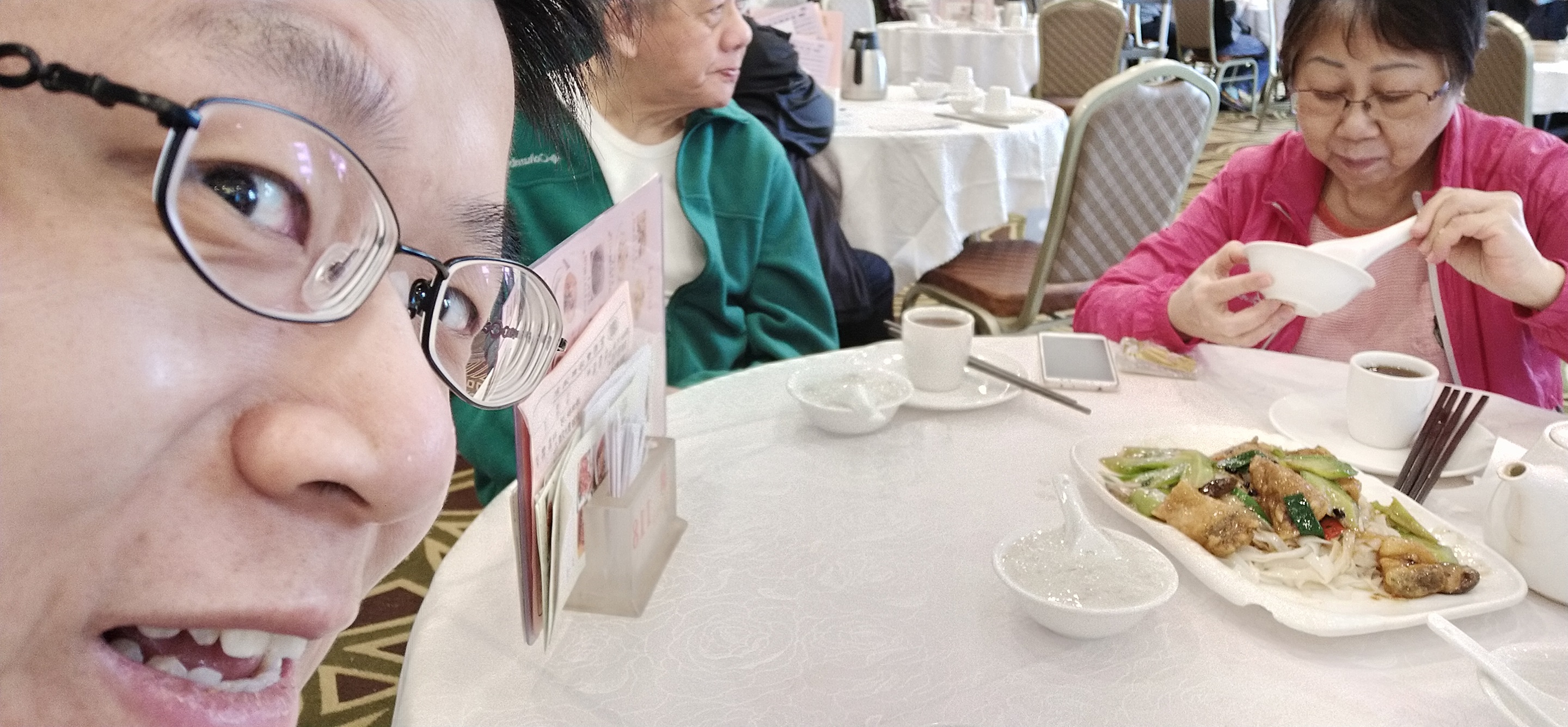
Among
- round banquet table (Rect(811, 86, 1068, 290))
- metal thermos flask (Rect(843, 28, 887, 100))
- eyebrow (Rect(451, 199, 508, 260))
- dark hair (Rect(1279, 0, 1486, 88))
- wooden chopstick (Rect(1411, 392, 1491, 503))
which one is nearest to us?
eyebrow (Rect(451, 199, 508, 260))

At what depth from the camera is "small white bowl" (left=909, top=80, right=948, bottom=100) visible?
3.88 m

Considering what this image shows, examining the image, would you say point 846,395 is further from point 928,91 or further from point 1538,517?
point 928,91

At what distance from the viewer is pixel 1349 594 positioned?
827 mm

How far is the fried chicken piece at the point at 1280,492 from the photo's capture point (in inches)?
35.8

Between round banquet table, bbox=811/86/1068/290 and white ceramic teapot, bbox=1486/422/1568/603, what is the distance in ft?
6.63

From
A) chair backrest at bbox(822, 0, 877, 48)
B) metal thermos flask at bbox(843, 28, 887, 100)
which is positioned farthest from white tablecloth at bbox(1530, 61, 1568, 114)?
chair backrest at bbox(822, 0, 877, 48)

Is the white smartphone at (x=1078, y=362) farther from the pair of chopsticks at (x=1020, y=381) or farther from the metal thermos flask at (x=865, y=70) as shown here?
the metal thermos flask at (x=865, y=70)

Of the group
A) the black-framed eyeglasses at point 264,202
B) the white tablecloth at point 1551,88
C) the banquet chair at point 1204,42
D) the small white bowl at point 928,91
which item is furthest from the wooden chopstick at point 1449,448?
the banquet chair at point 1204,42

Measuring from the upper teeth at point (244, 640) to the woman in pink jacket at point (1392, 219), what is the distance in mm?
1288

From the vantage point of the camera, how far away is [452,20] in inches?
18.1

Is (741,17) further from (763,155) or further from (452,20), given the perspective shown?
(452,20)

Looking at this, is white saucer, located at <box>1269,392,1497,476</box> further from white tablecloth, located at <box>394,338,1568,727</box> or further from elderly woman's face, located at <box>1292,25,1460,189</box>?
elderly woman's face, located at <box>1292,25,1460,189</box>

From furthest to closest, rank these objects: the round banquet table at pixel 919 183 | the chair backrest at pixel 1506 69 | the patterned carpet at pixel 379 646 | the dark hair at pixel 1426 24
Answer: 1. the round banquet table at pixel 919 183
2. the chair backrest at pixel 1506 69
3. the patterned carpet at pixel 379 646
4. the dark hair at pixel 1426 24

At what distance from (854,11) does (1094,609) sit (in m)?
5.40
